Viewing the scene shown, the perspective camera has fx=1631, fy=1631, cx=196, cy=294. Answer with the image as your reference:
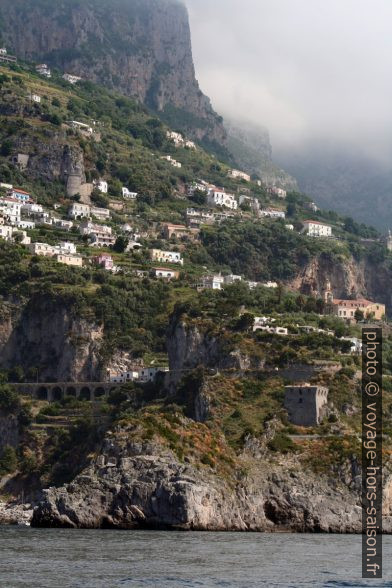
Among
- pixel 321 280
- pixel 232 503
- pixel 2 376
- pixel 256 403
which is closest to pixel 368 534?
pixel 232 503

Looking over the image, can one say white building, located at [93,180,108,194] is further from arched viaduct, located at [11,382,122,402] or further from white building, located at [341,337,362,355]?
white building, located at [341,337,362,355]

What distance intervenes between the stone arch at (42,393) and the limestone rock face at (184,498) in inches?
1235

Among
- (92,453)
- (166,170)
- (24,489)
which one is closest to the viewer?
(92,453)

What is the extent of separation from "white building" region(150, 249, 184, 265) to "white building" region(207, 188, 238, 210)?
2667cm

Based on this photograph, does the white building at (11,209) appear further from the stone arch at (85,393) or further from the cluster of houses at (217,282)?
the stone arch at (85,393)

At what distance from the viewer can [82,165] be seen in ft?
588

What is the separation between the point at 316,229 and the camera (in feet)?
634

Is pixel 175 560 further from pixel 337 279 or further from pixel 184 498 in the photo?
pixel 337 279

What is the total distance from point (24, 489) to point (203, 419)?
50.5ft

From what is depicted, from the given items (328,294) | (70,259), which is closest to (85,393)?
(70,259)

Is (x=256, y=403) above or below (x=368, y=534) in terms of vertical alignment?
above

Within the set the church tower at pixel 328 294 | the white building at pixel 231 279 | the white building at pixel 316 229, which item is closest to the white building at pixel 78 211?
the white building at pixel 231 279

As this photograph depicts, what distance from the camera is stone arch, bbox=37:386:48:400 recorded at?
134m

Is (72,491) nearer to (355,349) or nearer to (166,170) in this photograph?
(355,349)
